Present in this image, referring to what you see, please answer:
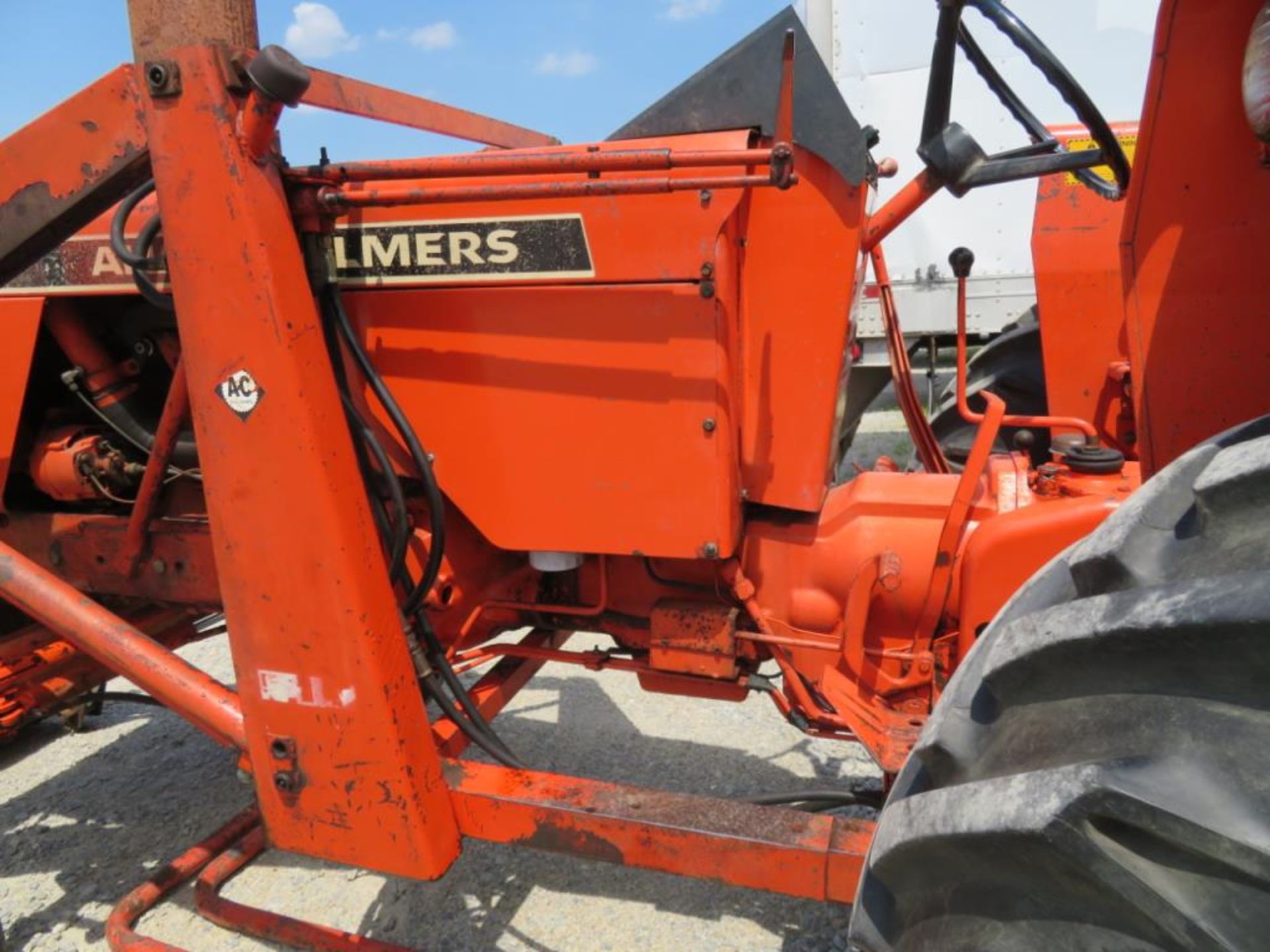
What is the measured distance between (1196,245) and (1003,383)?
130 inches

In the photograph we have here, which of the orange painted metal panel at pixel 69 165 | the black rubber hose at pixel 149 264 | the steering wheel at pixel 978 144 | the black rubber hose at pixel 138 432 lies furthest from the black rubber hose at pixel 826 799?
the orange painted metal panel at pixel 69 165

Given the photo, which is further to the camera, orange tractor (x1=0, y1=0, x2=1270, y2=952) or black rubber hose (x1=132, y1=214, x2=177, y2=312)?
black rubber hose (x1=132, y1=214, x2=177, y2=312)

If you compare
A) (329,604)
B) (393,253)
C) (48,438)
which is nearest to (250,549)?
(329,604)

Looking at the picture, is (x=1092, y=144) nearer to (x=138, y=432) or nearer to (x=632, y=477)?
(x=632, y=477)

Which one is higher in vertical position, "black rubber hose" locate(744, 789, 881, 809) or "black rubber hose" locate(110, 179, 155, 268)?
"black rubber hose" locate(110, 179, 155, 268)

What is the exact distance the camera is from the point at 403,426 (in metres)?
1.69

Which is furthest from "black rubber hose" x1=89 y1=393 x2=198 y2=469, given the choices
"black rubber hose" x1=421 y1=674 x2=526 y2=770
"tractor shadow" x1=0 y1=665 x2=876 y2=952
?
"tractor shadow" x1=0 y1=665 x2=876 y2=952

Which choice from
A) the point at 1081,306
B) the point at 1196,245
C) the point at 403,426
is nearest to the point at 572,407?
the point at 403,426

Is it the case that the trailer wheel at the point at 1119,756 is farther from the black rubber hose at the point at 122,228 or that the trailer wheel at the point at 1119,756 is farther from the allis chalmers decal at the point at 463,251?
the black rubber hose at the point at 122,228

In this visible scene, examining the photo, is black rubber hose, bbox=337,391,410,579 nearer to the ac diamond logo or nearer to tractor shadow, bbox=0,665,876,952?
the ac diamond logo

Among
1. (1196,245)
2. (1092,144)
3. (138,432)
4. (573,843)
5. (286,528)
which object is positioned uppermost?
(1092,144)

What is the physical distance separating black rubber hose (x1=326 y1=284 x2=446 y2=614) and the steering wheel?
1114 millimetres

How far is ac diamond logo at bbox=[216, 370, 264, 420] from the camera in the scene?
148 cm

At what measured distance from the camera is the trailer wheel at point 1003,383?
14.2ft
